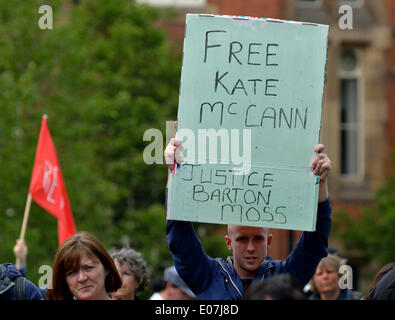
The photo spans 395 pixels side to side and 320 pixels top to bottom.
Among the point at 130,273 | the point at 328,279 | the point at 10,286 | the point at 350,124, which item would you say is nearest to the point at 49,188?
the point at 130,273

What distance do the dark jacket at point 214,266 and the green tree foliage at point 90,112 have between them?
9982mm

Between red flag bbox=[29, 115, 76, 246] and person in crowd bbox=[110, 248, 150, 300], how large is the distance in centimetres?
189

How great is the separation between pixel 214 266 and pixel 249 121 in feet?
2.43

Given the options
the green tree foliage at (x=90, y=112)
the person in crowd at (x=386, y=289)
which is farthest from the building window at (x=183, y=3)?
the person in crowd at (x=386, y=289)

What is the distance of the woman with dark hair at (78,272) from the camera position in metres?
5.20

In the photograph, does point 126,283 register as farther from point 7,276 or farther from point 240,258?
point 240,258

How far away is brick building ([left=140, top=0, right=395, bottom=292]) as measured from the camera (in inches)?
990

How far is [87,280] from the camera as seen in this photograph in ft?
17.1

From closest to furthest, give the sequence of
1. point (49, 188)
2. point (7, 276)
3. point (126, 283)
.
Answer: point (7, 276) → point (126, 283) → point (49, 188)

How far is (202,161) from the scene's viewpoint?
481 cm

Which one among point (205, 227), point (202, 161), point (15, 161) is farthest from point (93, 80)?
point (202, 161)

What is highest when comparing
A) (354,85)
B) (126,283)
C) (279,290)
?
(354,85)

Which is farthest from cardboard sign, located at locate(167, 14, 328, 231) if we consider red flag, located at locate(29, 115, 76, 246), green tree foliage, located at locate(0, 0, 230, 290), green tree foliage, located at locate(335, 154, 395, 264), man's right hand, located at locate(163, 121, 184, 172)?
green tree foliage, located at locate(335, 154, 395, 264)

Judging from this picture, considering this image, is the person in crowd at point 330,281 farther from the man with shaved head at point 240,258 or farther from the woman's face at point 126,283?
the man with shaved head at point 240,258
